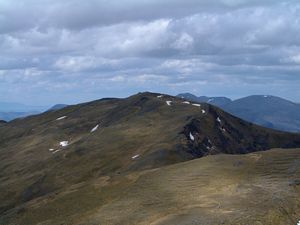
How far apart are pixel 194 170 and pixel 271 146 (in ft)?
351

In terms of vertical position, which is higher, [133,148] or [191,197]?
[133,148]

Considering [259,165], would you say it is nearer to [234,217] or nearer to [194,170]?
[194,170]

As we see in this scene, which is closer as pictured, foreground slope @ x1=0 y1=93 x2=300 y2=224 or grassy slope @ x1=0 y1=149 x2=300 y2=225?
grassy slope @ x1=0 y1=149 x2=300 y2=225

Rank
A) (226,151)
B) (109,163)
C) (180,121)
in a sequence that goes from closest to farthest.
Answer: (109,163)
(226,151)
(180,121)

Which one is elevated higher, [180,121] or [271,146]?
[180,121]

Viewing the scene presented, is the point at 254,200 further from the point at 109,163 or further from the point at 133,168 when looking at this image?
the point at 109,163

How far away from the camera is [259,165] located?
80.0 meters

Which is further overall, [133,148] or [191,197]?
[133,148]

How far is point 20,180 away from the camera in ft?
496

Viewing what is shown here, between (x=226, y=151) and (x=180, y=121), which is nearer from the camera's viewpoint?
(x=226, y=151)

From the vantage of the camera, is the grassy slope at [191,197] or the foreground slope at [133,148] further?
the foreground slope at [133,148]

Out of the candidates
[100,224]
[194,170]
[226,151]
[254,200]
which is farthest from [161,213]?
[226,151]

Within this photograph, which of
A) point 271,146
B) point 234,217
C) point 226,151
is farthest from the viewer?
point 271,146

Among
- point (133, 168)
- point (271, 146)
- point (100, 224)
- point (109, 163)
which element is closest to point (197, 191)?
point (100, 224)
